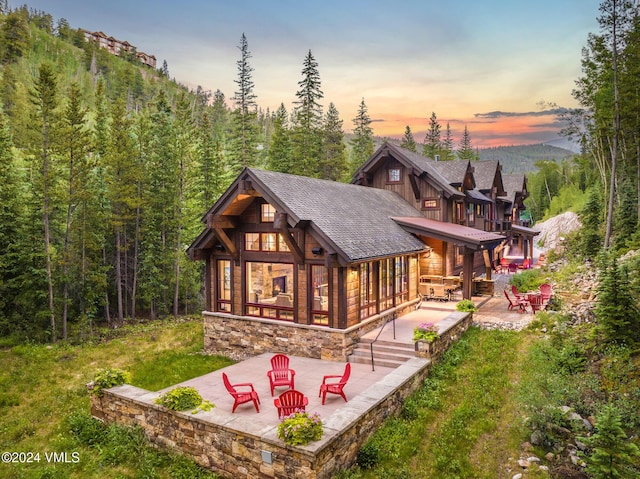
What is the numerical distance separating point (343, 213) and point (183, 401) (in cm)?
918

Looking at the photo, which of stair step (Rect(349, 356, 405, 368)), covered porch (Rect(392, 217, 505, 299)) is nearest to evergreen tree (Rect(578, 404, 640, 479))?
stair step (Rect(349, 356, 405, 368))

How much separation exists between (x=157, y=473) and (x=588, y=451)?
27.6 ft

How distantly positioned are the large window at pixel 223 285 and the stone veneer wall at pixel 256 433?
545cm

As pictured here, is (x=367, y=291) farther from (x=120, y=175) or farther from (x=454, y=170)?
(x=120, y=175)

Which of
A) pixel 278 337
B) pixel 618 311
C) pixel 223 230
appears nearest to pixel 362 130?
pixel 223 230

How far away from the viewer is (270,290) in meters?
14.8

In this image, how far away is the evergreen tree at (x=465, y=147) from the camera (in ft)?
210

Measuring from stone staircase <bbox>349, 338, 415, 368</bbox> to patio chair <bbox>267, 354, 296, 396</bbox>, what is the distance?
2647mm

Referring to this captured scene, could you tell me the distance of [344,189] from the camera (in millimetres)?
18812

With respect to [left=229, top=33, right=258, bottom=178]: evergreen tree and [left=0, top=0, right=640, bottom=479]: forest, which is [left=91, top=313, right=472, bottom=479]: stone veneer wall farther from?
[left=229, top=33, right=258, bottom=178]: evergreen tree

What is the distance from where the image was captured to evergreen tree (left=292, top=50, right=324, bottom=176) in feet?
113

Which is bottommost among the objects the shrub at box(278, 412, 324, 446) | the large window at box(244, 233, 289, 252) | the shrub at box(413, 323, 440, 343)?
the shrub at box(278, 412, 324, 446)

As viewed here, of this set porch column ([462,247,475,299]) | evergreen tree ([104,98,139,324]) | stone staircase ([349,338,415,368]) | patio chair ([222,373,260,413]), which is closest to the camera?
patio chair ([222,373,260,413])

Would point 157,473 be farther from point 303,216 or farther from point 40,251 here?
point 40,251
